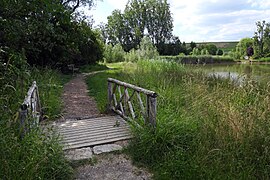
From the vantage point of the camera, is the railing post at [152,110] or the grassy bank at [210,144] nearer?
the grassy bank at [210,144]

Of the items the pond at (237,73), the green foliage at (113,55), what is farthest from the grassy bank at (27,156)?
the green foliage at (113,55)

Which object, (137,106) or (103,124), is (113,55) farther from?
(103,124)

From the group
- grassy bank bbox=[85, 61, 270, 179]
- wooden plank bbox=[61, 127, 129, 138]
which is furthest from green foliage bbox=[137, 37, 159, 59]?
grassy bank bbox=[85, 61, 270, 179]

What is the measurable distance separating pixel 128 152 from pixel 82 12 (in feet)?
58.5

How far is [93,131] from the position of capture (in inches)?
182

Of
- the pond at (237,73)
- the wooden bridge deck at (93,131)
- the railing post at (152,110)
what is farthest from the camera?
the pond at (237,73)

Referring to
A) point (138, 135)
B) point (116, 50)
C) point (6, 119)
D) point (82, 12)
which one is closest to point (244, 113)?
point (138, 135)

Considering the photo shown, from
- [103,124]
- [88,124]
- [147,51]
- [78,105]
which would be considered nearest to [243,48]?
[147,51]

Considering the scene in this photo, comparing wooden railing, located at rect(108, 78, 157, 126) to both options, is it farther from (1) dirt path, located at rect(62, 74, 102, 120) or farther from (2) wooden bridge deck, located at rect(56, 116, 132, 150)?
(1) dirt path, located at rect(62, 74, 102, 120)

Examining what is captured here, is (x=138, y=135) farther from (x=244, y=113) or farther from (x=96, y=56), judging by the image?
(x=96, y=56)

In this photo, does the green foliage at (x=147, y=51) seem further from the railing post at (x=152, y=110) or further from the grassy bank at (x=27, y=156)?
the grassy bank at (x=27, y=156)

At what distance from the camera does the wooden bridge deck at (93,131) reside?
4082 mm

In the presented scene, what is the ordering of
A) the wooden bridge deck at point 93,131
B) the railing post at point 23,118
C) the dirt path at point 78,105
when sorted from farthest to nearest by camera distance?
1. the dirt path at point 78,105
2. the wooden bridge deck at point 93,131
3. the railing post at point 23,118

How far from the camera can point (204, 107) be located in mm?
4117
